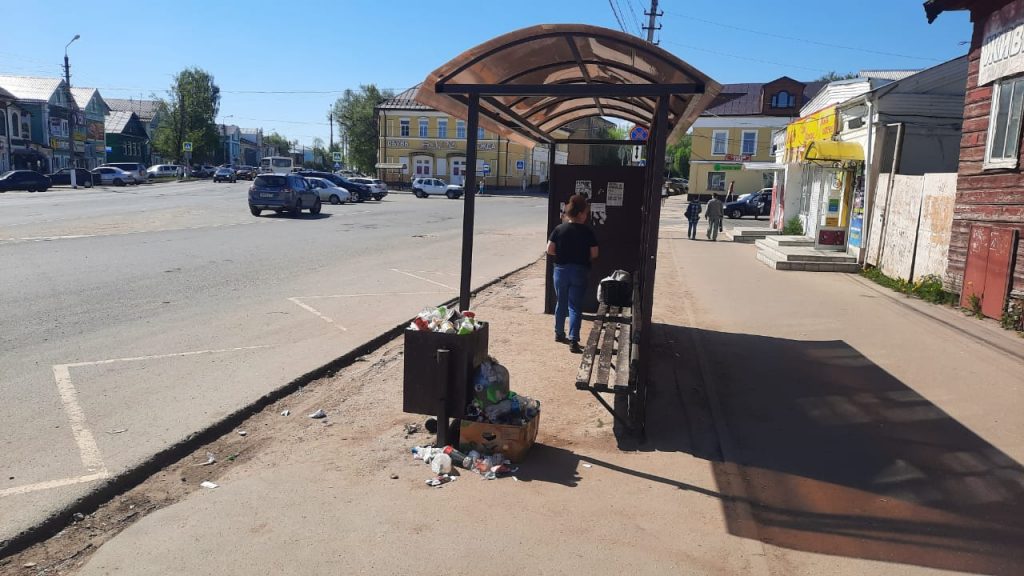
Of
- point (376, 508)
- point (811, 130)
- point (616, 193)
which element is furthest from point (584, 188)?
point (811, 130)

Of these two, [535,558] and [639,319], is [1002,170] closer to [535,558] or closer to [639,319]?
[639,319]

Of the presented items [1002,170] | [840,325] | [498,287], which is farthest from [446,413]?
[1002,170]

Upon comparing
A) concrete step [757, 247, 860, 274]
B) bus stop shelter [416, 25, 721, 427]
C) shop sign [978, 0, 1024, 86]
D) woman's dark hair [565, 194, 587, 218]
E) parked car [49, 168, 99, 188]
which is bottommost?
concrete step [757, 247, 860, 274]

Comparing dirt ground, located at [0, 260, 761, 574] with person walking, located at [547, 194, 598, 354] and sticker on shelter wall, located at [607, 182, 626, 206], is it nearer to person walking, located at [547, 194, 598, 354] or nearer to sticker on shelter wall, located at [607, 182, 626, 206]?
person walking, located at [547, 194, 598, 354]

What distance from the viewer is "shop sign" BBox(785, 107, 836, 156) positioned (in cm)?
1811

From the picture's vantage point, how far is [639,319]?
5.87m

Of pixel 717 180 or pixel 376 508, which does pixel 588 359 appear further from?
pixel 717 180

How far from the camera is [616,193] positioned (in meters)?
8.55

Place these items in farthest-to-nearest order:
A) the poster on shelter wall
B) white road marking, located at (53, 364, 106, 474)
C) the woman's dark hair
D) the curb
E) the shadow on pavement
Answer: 1. the poster on shelter wall
2. the woman's dark hair
3. white road marking, located at (53, 364, 106, 474)
4. the shadow on pavement
5. the curb

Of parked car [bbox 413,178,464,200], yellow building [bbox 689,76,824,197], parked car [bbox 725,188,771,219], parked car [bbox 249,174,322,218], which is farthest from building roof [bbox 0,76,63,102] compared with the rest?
parked car [bbox 725,188,771,219]

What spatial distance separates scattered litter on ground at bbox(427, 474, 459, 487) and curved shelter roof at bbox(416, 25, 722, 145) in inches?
112

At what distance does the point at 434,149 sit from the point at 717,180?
26.5 m

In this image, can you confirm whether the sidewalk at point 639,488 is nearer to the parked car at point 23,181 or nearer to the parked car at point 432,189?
the parked car at point 432,189

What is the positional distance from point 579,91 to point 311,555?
3915mm
